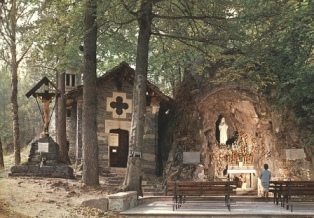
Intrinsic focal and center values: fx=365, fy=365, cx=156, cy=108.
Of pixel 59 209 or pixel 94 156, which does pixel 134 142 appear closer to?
pixel 94 156

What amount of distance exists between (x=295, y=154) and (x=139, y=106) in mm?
9078

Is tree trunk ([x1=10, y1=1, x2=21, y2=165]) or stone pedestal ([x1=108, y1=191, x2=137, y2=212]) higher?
tree trunk ([x1=10, y1=1, x2=21, y2=165])

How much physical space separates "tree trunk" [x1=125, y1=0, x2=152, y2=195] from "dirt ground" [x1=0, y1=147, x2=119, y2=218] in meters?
1.18

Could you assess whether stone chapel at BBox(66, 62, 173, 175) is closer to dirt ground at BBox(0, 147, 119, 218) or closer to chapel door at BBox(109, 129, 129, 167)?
chapel door at BBox(109, 129, 129, 167)

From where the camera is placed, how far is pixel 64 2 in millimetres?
14344

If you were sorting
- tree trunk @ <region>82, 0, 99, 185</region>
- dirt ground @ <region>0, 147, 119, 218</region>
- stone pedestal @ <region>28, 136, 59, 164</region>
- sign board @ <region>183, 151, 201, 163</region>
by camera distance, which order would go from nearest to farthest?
dirt ground @ <region>0, 147, 119, 218</region> → tree trunk @ <region>82, 0, 99, 185</region> → stone pedestal @ <region>28, 136, 59, 164</region> → sign board @ <region>183, 151, 201, 163</region>

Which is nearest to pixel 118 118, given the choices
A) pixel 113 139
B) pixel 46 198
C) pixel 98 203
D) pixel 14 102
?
pixel 113 139

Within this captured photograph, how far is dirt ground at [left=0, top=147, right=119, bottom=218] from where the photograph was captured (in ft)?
28.4

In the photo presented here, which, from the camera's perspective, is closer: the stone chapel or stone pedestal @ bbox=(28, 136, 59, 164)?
stone pedestal @ bbox=(28, 136, 59, 164)

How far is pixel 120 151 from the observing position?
22.4m

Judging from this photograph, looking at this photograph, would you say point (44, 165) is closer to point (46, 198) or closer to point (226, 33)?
point (46, 198)

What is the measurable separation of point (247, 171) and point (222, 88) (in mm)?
4859

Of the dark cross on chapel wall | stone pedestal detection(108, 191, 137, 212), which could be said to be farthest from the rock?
the dark cross on chapel wall

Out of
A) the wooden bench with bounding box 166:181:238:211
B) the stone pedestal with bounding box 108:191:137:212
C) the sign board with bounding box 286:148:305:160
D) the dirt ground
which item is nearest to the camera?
the dirt ground
